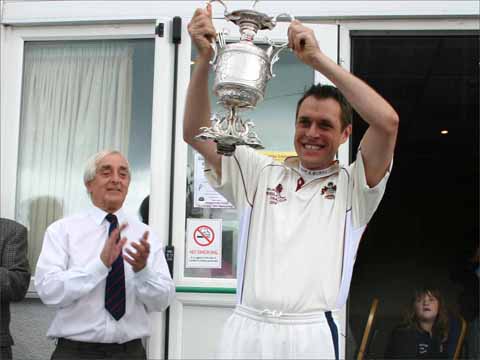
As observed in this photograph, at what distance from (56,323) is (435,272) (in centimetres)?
662

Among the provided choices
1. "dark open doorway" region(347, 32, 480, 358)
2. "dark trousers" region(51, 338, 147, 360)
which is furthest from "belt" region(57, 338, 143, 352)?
"dark open doorway" region(347, 32, 480, 358)

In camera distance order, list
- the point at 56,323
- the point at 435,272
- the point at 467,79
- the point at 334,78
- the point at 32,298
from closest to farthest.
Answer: the point at 334,78 → the point at 56,323 → the point at 32,298 → the point at 467,79 → the point at 435,272

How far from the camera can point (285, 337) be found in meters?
1.95

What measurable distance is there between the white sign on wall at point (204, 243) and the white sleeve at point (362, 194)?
5.18ft

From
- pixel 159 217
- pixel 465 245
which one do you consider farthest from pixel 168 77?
pixel 465 245

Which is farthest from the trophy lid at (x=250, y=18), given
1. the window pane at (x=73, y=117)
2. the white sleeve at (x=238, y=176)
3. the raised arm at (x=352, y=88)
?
the window pane at (x=73, y=117)

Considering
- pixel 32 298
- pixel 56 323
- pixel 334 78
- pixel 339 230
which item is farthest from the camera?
pixel 32 298

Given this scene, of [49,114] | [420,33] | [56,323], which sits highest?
[420,33]

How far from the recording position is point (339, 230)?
2.03 m

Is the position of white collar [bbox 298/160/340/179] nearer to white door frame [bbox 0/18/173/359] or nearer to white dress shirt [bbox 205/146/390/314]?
white dress shirt [bbox 205/146/390/314]

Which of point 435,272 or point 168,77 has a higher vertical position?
point 168,77

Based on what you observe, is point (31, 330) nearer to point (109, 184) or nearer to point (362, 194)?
point (109, 184)

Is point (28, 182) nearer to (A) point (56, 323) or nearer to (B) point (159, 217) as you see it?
(B) point (159, 217)

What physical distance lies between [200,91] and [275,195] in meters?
0.41
